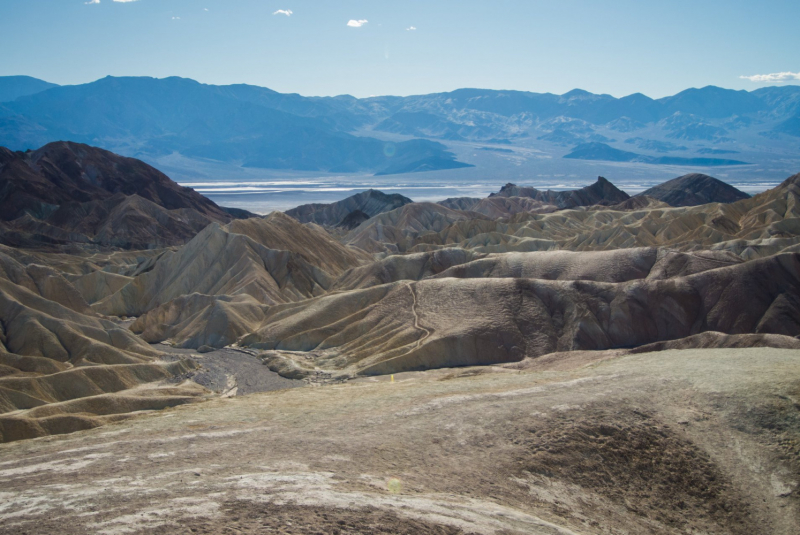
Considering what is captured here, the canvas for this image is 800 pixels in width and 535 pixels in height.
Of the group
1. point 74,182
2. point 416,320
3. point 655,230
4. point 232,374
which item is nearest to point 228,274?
point 232,374

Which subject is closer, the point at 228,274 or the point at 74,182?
the point at 228,274

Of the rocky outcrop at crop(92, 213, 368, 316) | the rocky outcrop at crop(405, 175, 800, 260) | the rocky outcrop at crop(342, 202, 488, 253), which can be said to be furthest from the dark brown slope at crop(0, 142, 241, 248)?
the rocky outcrop at crop(405, 175, 800, 260)

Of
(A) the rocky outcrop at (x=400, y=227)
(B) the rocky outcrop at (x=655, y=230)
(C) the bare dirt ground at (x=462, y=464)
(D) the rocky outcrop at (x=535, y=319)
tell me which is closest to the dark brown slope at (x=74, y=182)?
(A) the rocky outcrop at (x=400, y=227)

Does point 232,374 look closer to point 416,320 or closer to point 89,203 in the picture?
point 416,320

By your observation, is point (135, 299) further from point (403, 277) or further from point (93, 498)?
point (93, 498)

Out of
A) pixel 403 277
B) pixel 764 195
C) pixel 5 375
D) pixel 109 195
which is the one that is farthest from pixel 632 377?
pixel 109 195

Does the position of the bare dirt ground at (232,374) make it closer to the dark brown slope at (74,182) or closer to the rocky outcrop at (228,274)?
the rocky outcrop at (228,274)
